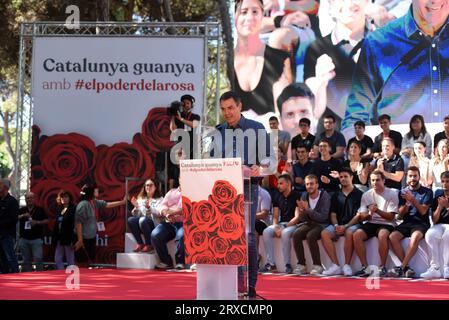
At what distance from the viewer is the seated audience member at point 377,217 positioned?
871 centimetres

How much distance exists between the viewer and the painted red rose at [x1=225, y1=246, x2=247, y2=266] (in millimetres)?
5324

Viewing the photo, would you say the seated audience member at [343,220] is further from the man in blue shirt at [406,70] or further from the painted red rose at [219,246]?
the painted red rose at [219,246]

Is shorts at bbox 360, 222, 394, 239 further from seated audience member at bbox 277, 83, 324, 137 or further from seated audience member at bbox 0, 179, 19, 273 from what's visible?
seated audience member at bbox 0, 179, 19, 273

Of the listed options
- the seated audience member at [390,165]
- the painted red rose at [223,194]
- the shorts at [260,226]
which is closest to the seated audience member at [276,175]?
the shorts at [260,226]

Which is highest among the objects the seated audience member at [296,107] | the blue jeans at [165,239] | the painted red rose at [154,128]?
the seated audience member at [296,107]

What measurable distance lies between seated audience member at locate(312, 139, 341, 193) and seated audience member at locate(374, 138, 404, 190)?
53 cm

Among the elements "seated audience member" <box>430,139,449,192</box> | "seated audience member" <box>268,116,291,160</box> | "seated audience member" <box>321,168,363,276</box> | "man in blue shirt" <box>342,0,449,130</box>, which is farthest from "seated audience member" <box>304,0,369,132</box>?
"seated audience member" <box>321,168,363,276</box>

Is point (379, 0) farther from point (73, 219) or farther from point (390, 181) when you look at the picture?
point (73, 219)

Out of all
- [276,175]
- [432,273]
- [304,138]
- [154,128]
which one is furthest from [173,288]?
[304,138]

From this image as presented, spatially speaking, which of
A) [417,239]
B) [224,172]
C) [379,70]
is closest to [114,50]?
[379,70]

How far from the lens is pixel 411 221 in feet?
28.6

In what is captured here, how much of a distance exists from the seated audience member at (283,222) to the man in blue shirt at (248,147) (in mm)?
3642

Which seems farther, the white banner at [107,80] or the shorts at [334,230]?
the white banner at [107,80]
